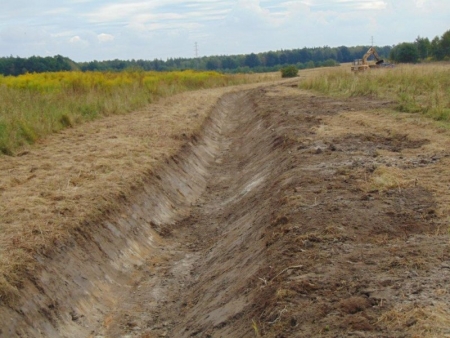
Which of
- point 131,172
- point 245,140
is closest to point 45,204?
point 131,172

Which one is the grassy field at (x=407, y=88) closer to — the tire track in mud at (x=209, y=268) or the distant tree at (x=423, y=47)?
the tire track in mud at (x=209, y=268)

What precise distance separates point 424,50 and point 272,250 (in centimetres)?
3780

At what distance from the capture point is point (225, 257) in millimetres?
7715

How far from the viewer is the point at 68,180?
9.02 meters

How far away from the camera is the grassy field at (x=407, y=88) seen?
1373 centimetres

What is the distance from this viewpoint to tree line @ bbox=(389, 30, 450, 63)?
3825 centimetres

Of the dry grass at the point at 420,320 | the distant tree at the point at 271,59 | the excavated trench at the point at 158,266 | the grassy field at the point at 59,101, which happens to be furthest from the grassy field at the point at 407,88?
the distant tree at the point at 271,59

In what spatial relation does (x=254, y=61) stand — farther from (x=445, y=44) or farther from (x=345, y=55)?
(x=445, y=44)

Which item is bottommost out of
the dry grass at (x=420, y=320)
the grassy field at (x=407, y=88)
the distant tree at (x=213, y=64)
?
the dry grass at (x=420, y=320)

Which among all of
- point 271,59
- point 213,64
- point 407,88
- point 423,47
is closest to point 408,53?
point 423,47

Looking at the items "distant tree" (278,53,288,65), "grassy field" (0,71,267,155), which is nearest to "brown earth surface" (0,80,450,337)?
"grassy field" (0,71,267,155)

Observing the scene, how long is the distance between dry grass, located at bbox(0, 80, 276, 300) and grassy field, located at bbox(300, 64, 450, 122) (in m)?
6.00

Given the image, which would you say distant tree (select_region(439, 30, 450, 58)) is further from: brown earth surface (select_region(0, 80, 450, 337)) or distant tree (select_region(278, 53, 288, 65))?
distant tree (select_region(278, 53, 288, 65))

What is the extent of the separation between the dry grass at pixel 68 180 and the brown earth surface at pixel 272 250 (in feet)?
0.31
